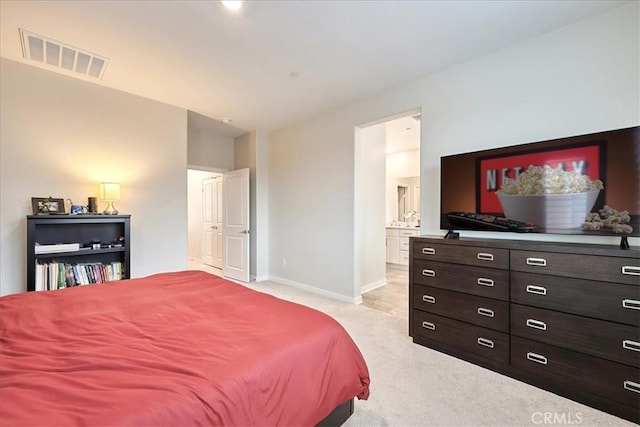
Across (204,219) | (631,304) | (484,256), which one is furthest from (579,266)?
(204,219)

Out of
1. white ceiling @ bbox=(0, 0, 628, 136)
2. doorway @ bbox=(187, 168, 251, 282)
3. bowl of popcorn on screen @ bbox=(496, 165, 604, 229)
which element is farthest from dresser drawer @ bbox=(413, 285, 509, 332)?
doorway @ bbox=(187, 168, 251, 282)

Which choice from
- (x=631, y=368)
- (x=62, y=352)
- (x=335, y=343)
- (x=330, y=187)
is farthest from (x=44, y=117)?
(x=631, y=368)

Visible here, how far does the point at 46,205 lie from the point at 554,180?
479cm

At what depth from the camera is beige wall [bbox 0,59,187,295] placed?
9.06 feet

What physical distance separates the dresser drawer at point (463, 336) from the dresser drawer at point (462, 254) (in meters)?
0.54

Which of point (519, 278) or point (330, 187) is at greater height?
point (330, 187)

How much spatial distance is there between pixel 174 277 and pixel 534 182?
3.09m

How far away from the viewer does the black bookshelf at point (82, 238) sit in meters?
2.62

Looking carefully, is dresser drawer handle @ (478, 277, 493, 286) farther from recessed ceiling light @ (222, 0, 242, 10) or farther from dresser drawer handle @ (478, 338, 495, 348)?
recessed ceiling light @ (222, 0, 242, 10)

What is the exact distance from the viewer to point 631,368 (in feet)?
5.39

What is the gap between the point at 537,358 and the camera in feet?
6.43

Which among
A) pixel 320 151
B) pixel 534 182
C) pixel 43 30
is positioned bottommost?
pixel 534 182

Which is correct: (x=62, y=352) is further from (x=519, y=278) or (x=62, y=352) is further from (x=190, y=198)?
(x=190, y=198)

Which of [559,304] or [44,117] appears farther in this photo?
[44,117]
